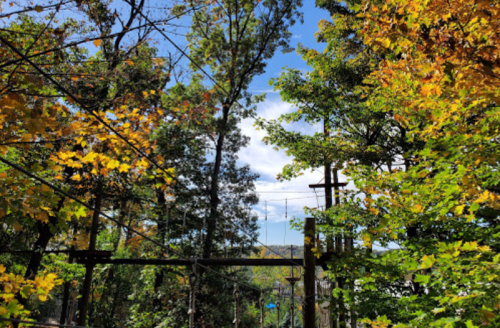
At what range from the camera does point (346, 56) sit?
7453 mm

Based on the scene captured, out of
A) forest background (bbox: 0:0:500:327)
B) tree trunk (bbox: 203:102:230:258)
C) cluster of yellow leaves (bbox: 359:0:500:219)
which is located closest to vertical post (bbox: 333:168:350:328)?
forest background (bbox: 0:0:500:327)

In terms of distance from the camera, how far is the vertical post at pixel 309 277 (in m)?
4.71

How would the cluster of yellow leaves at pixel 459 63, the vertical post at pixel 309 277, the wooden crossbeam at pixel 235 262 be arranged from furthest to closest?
the wooden crossbeam at pixel 235 262, the vertical post at pixel 309 277, the cluster of yellow leaves at pixel 459 63

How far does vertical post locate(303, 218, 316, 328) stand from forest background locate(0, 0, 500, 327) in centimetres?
21

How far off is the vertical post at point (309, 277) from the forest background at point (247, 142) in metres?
0.21

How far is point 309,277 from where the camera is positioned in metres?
4.91

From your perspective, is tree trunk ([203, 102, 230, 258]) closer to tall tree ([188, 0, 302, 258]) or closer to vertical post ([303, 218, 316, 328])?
tall tree ([188, 0, 302, 258])

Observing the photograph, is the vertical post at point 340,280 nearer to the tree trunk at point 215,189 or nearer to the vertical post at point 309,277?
the vertical post at point 309,277

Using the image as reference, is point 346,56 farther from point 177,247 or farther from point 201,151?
point 177,247

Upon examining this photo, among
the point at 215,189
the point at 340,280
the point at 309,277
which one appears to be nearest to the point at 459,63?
the point at 309,277

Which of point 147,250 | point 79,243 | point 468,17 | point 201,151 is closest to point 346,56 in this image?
point 468,17

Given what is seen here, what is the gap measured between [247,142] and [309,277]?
873 centimetres

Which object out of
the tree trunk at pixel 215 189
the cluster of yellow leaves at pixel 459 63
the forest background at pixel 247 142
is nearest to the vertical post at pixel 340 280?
the forest background at pixel 247 142

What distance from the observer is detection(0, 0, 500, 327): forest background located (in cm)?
248
